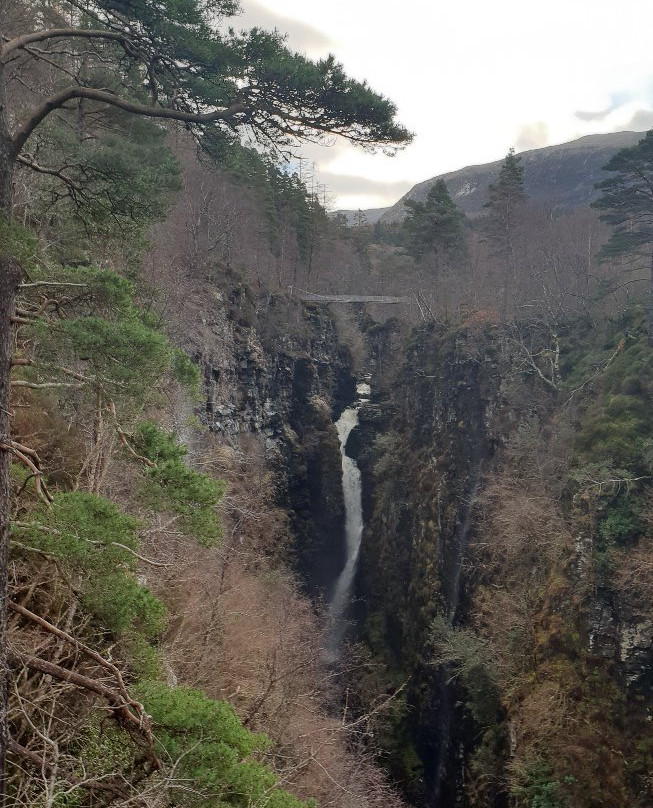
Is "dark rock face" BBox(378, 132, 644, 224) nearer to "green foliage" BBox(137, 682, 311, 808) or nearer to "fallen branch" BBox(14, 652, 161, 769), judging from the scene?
"green foliage" BBox(137, 682, 311, 808)

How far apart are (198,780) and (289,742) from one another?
8.20 m

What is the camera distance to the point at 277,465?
30203 millimetres

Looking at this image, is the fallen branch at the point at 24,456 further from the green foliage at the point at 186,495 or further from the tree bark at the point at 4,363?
the green foliage at the point at 186,495

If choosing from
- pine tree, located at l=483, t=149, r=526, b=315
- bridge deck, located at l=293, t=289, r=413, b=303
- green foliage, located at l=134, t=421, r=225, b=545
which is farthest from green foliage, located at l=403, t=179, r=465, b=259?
green foliage, located at l=134, t=421, r=225, b=545

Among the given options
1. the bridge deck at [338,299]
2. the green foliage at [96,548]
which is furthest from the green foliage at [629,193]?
the green foliage at [96,548]

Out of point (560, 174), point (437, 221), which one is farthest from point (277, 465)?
point (560, 174)

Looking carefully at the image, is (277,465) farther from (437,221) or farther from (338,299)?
(437,221)

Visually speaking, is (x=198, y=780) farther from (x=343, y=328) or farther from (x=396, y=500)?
(x=343, y=328)

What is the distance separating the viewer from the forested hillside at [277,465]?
5.32 m

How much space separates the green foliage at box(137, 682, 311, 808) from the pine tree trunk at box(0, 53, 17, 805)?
1.28m

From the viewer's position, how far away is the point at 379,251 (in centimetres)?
5969

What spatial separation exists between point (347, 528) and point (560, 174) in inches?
3310

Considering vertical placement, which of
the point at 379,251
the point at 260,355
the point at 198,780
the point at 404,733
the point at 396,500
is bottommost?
the point at 404,733

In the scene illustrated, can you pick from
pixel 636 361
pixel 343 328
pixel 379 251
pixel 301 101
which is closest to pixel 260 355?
pixel 343 328
